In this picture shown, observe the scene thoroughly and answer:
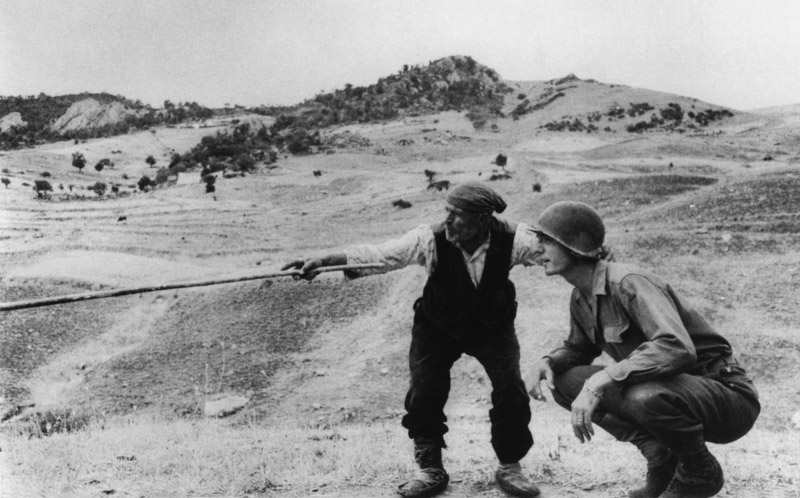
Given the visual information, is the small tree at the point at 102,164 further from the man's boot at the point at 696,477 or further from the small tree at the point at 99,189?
the man's boot at the point at 696,477

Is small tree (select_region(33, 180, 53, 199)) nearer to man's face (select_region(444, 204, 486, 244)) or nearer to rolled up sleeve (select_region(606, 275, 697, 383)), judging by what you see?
man's face (select_region(444, 204, 486, 244))

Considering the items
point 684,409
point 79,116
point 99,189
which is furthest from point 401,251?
point 79,116

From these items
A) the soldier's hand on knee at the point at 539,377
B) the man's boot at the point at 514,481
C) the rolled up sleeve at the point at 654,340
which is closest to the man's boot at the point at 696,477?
the rolled up sleeve at the point at 654,340

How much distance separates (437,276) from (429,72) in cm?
Answer: 6192

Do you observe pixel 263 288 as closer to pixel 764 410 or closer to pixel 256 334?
pixel 256 334

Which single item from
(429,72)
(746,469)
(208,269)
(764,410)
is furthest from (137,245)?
(429,72)

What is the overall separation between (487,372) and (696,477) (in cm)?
112

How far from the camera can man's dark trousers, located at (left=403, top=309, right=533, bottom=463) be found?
3.57m

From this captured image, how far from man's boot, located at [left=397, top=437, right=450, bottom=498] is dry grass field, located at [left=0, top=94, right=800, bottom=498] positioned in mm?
141

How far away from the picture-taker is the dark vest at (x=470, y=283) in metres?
3.57

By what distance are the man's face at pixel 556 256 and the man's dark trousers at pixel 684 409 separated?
0.58 m

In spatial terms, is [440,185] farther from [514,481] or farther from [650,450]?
[650,450]

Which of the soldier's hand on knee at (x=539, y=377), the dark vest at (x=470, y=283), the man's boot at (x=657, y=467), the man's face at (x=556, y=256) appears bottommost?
the man's boot at (x=657, y=467)

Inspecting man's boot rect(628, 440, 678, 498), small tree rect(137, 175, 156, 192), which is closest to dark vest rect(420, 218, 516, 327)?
man's boot rect(628, 440, 678, 498)
